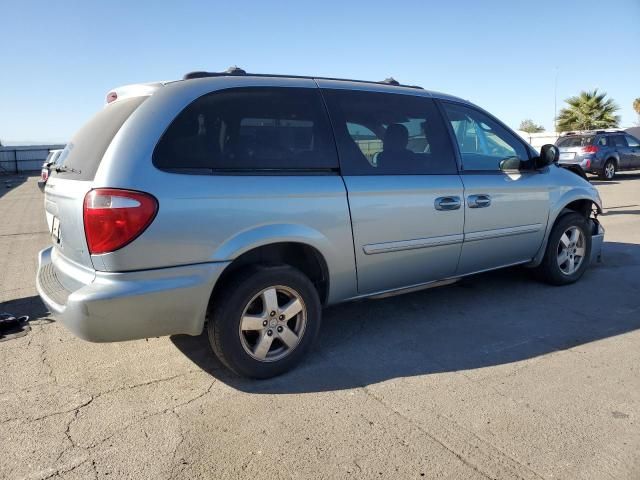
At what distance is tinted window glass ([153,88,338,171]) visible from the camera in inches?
117

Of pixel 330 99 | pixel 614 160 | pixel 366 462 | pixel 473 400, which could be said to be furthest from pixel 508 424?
pixel 614 160

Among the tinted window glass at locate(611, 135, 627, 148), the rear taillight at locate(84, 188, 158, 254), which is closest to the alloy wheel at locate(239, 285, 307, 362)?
the rear taillight at locate(84, 188, 158, 254)

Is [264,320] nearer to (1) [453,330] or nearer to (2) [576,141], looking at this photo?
(1) [453,330]

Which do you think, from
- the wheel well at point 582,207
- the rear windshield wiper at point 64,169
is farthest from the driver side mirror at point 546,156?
the rear windshield wiper at point 64,169

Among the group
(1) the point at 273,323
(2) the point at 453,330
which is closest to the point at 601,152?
(2) the point at 453,330

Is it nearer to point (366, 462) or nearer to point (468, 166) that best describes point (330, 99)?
point (468, 166)

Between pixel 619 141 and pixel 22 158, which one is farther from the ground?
pixel 22 158

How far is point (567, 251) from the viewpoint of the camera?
5156 millimetres

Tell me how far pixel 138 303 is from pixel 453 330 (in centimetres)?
244

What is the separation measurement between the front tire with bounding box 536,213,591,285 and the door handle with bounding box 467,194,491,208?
3.67ft

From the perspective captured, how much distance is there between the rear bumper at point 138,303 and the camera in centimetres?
274

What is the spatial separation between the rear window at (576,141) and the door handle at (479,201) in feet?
Result: 52.2

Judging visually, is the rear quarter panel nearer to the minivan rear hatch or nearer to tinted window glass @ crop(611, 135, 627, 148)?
the minivan rear hatch

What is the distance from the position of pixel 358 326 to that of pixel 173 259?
183 centimetres
